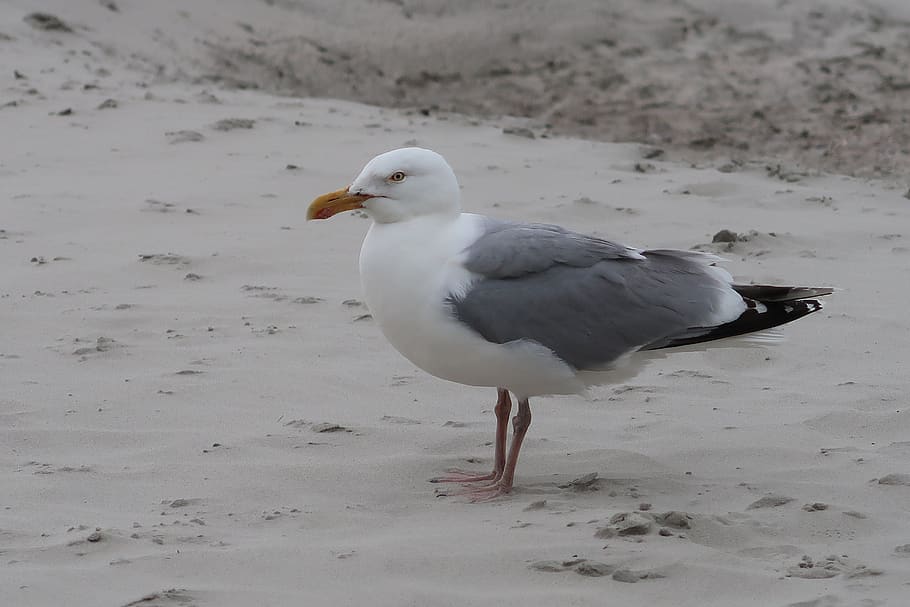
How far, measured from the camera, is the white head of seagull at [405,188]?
436 centimetres

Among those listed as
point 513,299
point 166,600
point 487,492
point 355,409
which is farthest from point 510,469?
point 166,600

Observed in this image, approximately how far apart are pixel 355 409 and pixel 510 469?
2.65 ft

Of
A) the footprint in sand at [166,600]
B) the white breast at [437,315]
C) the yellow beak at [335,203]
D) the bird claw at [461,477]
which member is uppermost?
the yellow beak at [335,203]

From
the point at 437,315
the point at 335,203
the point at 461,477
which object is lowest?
the point at 461,477

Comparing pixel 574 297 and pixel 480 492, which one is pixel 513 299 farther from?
pixel 480 492

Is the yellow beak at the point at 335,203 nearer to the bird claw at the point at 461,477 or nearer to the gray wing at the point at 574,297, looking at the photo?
the gray wing at the point at 574,297

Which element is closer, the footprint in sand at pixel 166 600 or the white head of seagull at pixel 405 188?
the footprint in sand at pixel 166 600

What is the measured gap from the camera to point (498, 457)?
4.38 metres

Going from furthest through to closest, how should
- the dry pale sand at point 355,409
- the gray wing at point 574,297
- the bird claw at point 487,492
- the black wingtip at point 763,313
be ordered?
the black wingtip at point 763,313 < the gray wing at point 574,297 < the bird claw at point 487,492 < the dry pale sand at point 355,409

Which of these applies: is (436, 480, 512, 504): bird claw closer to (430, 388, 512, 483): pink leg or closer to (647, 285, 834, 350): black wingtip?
(430, 388, 512, 483): pink leg

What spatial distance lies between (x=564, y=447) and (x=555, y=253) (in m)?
0.73

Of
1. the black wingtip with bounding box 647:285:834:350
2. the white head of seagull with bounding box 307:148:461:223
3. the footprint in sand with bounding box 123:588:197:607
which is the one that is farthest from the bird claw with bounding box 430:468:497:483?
the footprint in sand with bounding box 123:588:197:607

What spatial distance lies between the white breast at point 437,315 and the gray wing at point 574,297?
0.04 meters

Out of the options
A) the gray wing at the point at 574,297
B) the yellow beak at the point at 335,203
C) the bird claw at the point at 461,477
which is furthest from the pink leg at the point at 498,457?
the yellow beak at the point at 335,203
